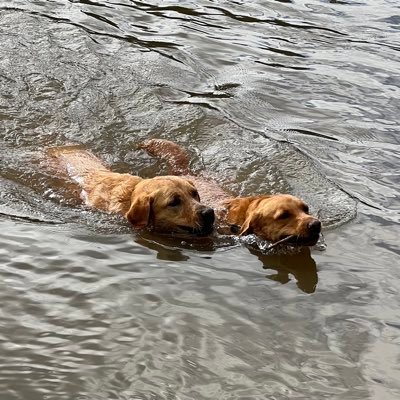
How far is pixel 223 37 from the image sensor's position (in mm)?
13383

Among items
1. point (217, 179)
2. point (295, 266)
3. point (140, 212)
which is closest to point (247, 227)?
point (295, 266)

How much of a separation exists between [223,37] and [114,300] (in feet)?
29.1

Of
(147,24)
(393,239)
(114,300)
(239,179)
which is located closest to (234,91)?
(239,179)

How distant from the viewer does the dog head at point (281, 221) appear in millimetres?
6570


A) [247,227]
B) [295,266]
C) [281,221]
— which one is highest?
[281,221]

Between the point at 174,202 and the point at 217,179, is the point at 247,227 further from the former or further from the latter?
the point at 217,179

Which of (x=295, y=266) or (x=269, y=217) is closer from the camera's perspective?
(x=295, y=266)

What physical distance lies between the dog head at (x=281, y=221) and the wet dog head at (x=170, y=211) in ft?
1.32

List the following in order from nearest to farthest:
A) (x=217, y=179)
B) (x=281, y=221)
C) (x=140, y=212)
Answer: (x=281, y=221) → (x=140, y=212) → (x=217, y=179)

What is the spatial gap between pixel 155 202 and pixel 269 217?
3.57 ft

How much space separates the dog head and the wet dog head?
40 cm

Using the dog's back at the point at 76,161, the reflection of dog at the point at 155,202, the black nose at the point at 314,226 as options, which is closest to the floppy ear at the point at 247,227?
the reflection of dog at the point at 155,202

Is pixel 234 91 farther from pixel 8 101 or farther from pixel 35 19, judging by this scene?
pixel 35 19

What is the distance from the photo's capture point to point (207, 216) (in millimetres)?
6836
